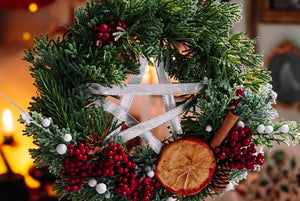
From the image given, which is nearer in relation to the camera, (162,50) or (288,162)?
(162,50)

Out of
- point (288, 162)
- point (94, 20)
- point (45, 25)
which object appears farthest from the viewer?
point (45, 25)

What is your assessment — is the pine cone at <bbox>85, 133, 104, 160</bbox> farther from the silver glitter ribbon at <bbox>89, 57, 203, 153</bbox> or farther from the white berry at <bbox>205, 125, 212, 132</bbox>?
the white berry at <bbox>205, 125, 212, 132</bbox>

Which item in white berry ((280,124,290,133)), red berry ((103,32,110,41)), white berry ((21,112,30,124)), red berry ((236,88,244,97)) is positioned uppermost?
red berry ((103,32,110,41))

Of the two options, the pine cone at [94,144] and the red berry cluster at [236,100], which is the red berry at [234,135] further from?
the pine cone at [94,144]

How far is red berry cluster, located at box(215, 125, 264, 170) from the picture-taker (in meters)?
0.53

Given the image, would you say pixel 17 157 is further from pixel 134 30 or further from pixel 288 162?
pixel 134 30

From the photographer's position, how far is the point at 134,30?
0.50 m

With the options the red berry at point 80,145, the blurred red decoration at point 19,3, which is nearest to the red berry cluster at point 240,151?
the red berry at point 80,145

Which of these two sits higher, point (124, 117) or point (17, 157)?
point (124, 117)

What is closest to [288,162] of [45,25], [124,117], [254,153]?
[254,153]

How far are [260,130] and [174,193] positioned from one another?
0.17 m

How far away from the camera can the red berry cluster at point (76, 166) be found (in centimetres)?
48

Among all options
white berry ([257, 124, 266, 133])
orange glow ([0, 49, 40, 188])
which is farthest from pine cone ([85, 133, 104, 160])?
orange glow ([0, 49, 40, 188])

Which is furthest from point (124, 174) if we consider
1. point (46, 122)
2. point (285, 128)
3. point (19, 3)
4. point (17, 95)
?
point (19, 3)
